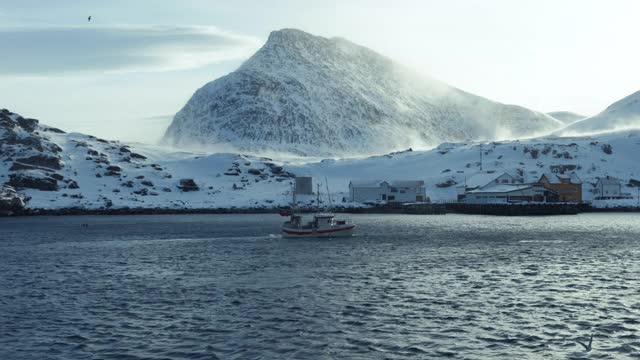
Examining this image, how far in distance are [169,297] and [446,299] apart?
65.8 feet

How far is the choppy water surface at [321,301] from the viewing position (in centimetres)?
3294

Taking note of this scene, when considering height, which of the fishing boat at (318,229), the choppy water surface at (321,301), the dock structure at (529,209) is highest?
the dock structure at (529,209)

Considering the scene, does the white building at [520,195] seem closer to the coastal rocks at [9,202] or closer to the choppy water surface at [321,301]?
the choppy water surface at [321,301]

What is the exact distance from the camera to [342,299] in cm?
4631

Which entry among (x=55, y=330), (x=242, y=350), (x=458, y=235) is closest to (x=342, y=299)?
(x=242, y=350)

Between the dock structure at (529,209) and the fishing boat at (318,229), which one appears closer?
the fishing boat at (318,229)

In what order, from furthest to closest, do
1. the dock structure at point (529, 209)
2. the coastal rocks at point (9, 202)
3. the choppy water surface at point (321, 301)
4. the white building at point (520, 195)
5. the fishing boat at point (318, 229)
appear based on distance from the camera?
the white building at point (520, 195)
the coastal rocks at point (9, 202)
the dock structure at point (529, 209)
the fishing boat at point (318, 229)
the choppy water surface at point (321, 301)

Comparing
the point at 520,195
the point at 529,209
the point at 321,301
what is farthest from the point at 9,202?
the point at 321,301

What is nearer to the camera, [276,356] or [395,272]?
[276,356]

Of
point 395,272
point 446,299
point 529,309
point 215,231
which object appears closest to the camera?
point 529,309

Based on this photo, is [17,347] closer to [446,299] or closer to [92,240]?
[446,299]

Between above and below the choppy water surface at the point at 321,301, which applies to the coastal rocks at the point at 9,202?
above

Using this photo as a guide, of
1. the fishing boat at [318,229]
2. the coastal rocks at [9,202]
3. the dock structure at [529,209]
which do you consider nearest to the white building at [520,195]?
the dock structure at [529,209]

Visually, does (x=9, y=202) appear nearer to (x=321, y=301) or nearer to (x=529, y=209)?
(x=529, y=209)
